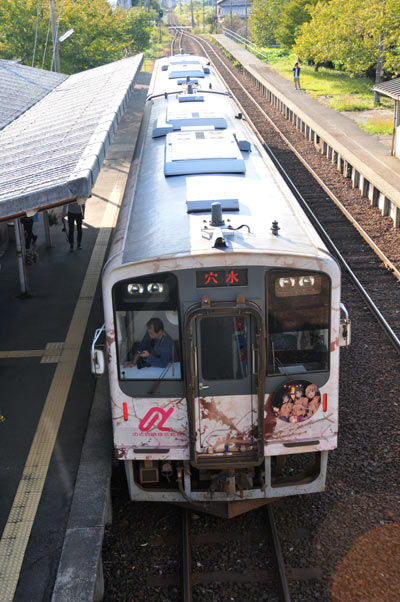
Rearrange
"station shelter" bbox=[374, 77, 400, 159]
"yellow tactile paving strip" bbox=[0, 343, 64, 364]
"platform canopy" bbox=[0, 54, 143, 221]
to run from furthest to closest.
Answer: "station shelter" bbox=[374, 77, 400, 159]
"yellow tactile paving strip" bbox=[0, 343, 64, 364]
"platform canopy" bbox=[0, 54, 143, 221]

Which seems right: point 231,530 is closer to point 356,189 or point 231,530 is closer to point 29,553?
point 29,553

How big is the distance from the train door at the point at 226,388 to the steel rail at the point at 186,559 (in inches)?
32.6

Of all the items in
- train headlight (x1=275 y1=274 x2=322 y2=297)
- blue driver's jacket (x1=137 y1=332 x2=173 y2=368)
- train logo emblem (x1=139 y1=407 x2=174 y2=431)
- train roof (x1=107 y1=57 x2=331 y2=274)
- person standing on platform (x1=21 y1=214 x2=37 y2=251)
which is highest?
train roof (x1=107 y1=57 x2=331 y2=274)

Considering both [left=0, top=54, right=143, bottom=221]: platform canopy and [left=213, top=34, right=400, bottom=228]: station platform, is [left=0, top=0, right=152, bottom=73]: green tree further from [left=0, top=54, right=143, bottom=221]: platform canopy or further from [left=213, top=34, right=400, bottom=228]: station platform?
[left=0, top=54, right=143, bottom=221]: platform canopy

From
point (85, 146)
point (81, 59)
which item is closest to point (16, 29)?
point (81, 59)

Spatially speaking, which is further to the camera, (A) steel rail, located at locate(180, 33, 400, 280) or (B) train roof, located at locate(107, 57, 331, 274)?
(A) steel rail, located at locate(180, 33, 400, 280)

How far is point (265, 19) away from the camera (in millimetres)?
57062

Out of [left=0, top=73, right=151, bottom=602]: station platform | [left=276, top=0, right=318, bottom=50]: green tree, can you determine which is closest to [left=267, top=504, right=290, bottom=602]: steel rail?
[left=0, top=73, right=151, bottom=602]: station platform

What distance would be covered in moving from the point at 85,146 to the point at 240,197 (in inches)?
121

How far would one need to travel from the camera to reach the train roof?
21.0 ft

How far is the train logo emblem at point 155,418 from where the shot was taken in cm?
653

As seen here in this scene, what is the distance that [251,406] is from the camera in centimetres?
646

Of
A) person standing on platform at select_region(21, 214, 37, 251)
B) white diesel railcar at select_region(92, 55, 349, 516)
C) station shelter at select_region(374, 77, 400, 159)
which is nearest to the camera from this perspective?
white diesel railcar at select_region(92, 55, 349, 516)

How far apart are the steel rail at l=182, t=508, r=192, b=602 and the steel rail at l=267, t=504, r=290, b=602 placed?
81cm
